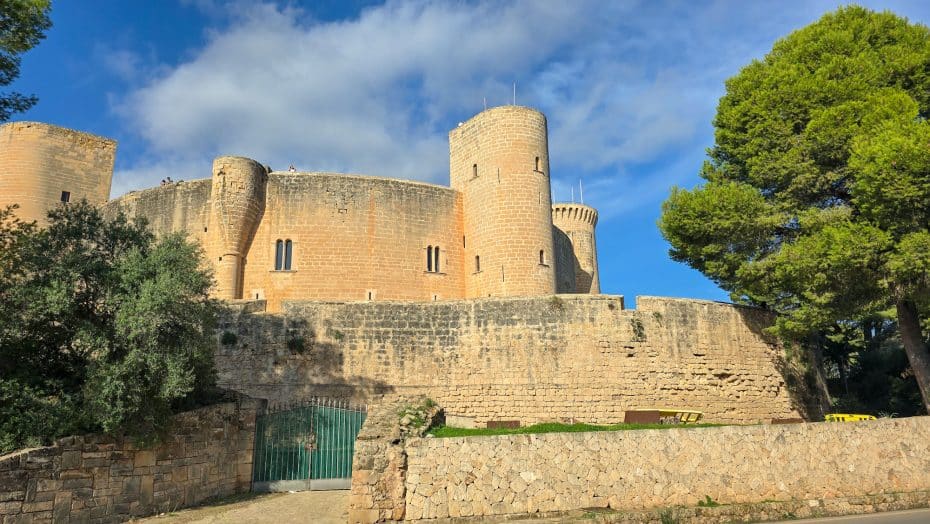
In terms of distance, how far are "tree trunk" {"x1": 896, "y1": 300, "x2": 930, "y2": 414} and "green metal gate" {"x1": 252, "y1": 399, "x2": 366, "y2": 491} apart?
14.0 meters

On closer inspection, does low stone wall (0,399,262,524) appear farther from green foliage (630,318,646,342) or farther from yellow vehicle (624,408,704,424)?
green foliage (630,318,646,342)

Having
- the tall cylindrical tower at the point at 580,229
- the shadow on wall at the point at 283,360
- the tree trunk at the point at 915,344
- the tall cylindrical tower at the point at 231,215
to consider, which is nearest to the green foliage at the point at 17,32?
the shadow on wall at the point at 283,360

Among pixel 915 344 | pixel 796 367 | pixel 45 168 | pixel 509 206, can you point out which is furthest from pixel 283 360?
pixel 45 168

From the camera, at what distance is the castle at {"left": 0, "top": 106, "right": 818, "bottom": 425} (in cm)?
1656

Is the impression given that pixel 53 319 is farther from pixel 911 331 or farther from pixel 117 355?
pixel 911 331

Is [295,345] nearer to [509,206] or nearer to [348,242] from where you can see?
[348,242]

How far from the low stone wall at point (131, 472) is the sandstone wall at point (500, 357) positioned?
3846 mm

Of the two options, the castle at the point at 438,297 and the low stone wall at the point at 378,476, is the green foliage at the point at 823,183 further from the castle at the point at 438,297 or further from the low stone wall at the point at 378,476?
the low stone wall at the point at 378,476

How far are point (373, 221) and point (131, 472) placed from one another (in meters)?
16.2

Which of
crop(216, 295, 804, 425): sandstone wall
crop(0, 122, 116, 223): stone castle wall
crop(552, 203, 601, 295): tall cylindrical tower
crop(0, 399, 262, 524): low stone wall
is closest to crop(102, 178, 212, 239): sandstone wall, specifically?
crop(0, 122, 116, 223): stone castle wall

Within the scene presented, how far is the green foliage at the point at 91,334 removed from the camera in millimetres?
9836

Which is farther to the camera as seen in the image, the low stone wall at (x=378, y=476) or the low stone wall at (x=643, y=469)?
the low stone wall at (x=643, y=469)

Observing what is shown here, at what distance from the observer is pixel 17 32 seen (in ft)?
39.4

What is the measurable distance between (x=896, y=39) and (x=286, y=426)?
19.3 meters
